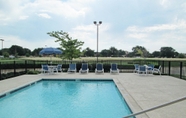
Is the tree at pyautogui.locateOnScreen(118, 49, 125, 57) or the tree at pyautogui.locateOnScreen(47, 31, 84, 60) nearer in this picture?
the tree at pyautogui.locateOnScreen(47, 31, 84, 60)

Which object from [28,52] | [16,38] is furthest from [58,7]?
[28,52]

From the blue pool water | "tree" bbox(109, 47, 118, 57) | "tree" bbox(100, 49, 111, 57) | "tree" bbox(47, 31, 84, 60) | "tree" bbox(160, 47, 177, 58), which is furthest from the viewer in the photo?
"tree" bbox(109, 47, 118, 57)

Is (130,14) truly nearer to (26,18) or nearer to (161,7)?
(161,7)

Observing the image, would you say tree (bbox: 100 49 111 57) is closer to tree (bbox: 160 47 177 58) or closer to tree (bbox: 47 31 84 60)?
tree (bbox: 160 47 177 58)

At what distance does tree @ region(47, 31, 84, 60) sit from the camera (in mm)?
15352

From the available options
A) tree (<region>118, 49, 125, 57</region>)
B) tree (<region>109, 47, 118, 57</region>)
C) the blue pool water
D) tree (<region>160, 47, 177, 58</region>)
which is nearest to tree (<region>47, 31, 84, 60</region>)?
the blue pool water

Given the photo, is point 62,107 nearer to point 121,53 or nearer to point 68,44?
point 68,44

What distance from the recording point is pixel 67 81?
9.69 m

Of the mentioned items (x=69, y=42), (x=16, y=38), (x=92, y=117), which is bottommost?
(x=92, y=117)

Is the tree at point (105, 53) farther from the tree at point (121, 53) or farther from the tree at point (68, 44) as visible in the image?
the tree at point (68, 44)

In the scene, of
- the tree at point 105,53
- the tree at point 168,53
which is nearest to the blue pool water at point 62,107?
the tree at point 168,53

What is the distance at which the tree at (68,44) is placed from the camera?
15352 millimetres

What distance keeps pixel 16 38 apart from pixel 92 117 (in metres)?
24.5

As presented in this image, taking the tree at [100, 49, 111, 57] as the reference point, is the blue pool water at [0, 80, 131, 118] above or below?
below
